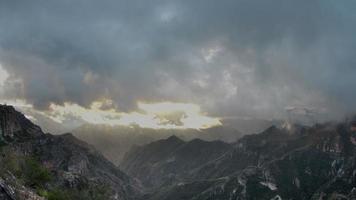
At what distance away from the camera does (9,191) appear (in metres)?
124

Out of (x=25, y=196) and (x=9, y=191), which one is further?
(x=25, y=196)

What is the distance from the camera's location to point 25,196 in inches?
5719

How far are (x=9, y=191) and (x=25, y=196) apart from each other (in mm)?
22197
